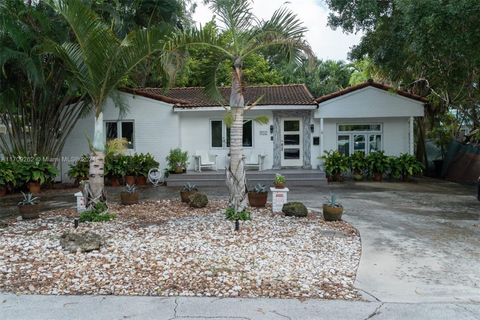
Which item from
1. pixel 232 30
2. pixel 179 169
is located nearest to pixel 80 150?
pixel 179 169

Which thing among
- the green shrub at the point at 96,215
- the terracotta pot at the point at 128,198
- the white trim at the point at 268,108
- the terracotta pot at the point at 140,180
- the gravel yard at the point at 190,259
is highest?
the white trim at the point at 268,108

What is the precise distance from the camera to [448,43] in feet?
30.8

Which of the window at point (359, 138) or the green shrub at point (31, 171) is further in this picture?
the window at point (359, 138)

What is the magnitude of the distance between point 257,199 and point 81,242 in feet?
14.6

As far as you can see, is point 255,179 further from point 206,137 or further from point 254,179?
point 206,137

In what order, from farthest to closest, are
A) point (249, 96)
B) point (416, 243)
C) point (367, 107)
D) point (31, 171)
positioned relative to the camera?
point (249, 96) < point (367, 107) < point (31, 171) < point (416, 243)

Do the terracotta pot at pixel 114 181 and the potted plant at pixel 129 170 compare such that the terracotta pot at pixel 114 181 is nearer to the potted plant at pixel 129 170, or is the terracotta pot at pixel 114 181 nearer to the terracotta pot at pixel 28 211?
the potted plant at pixel 129 170

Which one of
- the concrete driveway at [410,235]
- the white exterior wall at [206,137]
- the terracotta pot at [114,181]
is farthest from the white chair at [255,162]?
the terracotta pot at [114,181]

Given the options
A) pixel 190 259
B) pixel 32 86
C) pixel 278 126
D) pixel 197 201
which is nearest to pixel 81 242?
pixel 190 259

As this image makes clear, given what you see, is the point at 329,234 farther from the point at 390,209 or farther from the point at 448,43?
the point at 448,43

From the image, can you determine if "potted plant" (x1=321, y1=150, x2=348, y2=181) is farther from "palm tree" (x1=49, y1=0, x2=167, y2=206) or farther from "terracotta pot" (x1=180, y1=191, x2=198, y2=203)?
"palm tree" (x1=49, y1=0, x2=167, y2=206)

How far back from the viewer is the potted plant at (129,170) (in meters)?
15.4

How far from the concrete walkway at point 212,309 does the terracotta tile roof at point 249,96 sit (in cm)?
1112

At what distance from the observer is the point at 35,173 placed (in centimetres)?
1342
